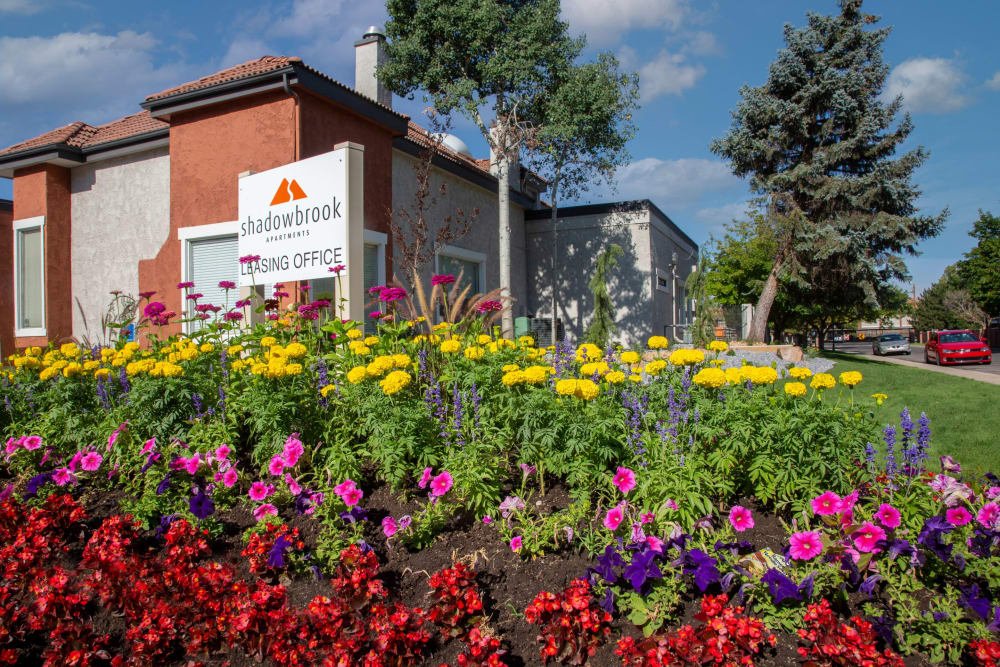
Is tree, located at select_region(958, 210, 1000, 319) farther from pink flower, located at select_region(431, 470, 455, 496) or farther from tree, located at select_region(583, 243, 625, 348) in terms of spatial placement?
pink flower, located at select_region(431, 470, 455, 496)

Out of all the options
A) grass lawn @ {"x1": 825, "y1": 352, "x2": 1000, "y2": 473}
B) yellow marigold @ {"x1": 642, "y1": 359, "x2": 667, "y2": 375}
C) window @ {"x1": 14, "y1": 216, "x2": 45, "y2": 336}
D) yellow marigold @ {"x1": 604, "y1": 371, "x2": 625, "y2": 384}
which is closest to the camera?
yellow marigold @ {"x1": 604, "y1": 371, "x2": 625, "y2": 384}

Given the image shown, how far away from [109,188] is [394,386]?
11335 millimetres

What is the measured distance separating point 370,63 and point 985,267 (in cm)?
4643

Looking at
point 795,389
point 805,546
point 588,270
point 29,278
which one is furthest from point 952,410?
point 29,278

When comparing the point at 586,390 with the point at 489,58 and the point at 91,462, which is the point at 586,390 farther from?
the point at 489,58

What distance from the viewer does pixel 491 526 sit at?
2.58 metres

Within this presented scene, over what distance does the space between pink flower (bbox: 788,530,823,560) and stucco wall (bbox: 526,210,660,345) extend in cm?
1278

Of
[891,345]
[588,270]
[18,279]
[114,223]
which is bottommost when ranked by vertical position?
[891,345]

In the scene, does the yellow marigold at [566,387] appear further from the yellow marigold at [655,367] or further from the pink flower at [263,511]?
the pink flower at [263,511]

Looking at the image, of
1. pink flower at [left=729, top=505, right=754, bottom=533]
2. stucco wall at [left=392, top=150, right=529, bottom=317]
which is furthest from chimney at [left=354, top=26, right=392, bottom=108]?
pink flower at [left=729, top=505, right=754, bottom=533]

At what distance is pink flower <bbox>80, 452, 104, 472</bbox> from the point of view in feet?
9.94

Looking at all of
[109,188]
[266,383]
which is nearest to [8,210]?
[109,188]

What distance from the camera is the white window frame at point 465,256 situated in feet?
38.8

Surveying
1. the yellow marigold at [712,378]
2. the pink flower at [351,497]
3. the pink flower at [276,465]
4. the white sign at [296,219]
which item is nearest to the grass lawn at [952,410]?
the yellow marigold at [712,378]
